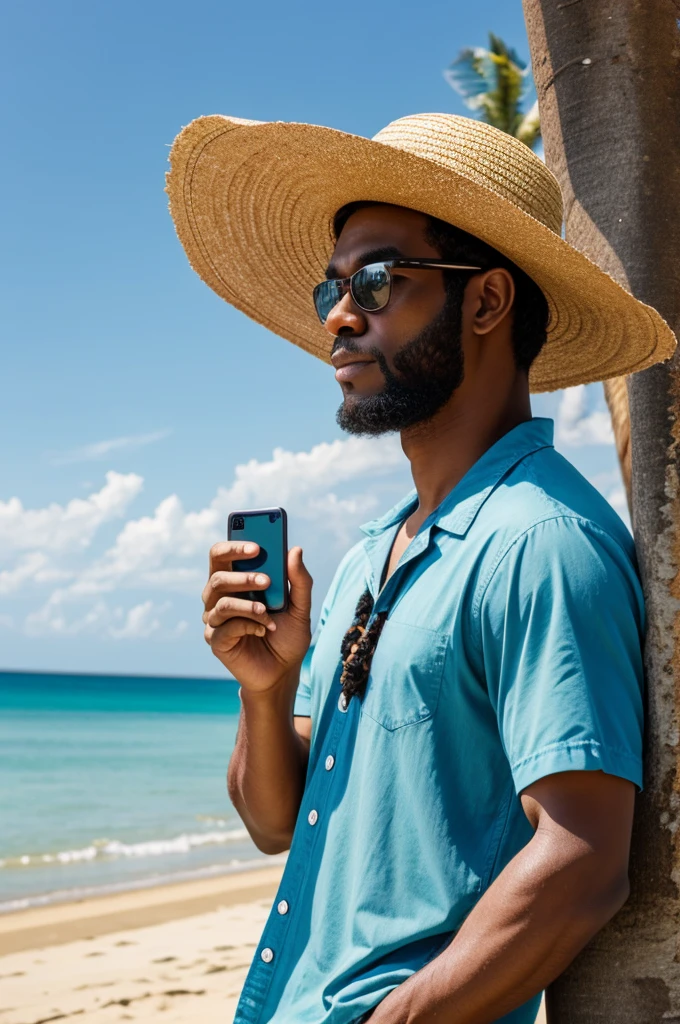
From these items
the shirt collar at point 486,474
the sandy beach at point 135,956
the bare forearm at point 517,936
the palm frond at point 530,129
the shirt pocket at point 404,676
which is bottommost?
the sandy beach at point 135,956

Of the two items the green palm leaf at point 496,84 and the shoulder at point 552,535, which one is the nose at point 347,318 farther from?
the green palm leaf at point 496,84

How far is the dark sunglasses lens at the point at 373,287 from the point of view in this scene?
214cm

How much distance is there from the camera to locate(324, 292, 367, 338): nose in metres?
2.17

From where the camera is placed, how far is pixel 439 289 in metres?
2.15

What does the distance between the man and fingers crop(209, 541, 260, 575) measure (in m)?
0.01

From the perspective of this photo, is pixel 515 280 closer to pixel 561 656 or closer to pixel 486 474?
pixel 486 474

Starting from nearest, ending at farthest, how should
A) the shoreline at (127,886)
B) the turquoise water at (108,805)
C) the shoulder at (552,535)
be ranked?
the shoulder at (552,535) → the shoreline at (127,886) → the turquoise water at (108,805)

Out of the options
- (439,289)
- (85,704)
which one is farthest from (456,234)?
(85,704)

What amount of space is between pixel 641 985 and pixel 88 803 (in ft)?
65.1

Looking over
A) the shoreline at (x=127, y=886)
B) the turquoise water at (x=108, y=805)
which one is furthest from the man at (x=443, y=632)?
the turquoise water at (x=108, y=805)

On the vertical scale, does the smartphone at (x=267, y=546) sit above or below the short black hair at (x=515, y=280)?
below

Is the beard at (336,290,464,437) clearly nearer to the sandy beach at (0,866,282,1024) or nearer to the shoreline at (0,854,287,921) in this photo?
the sandy beach at (0,866,282,1024)

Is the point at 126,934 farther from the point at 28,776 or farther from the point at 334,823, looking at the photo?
the point at 28,776

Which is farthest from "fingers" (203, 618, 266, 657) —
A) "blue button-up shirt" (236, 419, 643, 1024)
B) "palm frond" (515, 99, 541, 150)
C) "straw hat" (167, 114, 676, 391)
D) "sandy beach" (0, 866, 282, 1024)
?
"palm frond" (515, 99, 541, 150)
